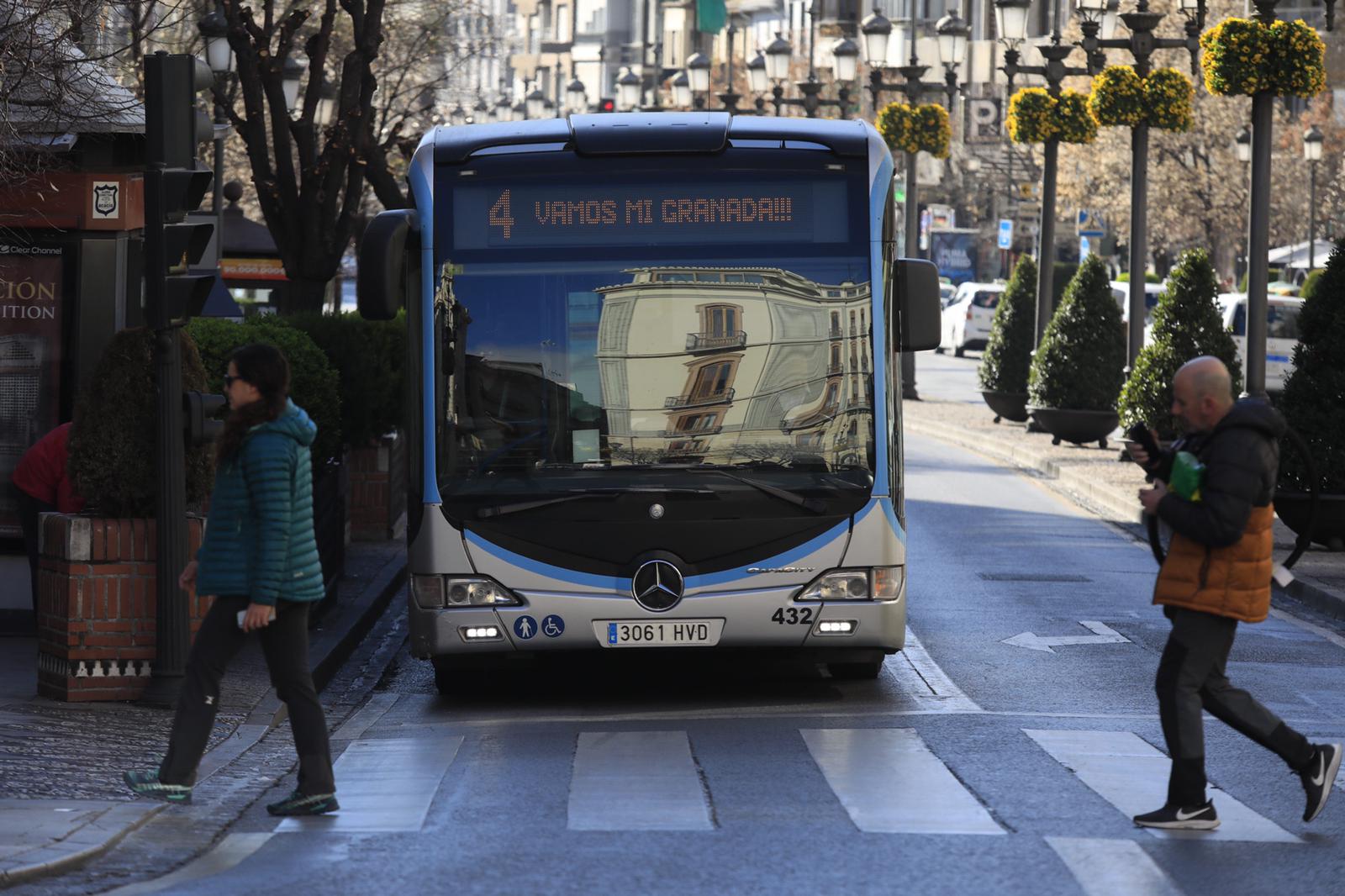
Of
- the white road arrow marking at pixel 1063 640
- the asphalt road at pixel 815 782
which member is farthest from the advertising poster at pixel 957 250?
the white road arrow marking at pixel 1063 640

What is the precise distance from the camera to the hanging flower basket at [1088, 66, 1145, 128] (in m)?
27.4

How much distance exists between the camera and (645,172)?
10938 millimetres

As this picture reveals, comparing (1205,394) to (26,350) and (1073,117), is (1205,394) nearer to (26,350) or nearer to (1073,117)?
(26,350)

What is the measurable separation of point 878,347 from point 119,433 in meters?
3.55

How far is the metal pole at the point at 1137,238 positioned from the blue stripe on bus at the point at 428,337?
57.7 feet

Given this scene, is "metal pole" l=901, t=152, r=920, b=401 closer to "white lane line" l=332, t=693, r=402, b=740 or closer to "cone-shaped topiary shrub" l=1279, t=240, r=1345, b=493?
A: "cone-shaped topiary shrub" l=1279, t=240, r=1345, b=493

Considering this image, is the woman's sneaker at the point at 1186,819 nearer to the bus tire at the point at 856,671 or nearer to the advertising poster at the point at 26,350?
the bus tire at the point at 856,671

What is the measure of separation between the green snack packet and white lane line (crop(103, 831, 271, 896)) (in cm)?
327

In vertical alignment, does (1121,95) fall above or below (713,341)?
Result: above

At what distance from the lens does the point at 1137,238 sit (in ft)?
89.8

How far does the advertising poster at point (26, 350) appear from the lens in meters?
13.1

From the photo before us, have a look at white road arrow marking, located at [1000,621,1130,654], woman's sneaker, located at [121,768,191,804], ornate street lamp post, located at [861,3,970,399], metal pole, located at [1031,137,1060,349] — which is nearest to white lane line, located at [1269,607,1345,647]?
white road arrow marking, located at [1000,621,1130,654]

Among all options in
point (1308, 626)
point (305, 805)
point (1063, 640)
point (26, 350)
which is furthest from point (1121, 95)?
point (305, 805)

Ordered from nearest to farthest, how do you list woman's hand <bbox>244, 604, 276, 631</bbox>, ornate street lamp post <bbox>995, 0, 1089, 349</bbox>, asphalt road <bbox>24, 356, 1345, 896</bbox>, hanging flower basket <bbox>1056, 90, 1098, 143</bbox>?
asphalt road <bbox>24, 356, 1345, 896</bbox>, woman's hand <bbox>244, 604, 276, 631</bbox>, ornate street lamp post <bbox>995, 0, 1089, 349</bbox>, hanging flower basket <bbox>1056, 90, 1098, 143</bbox>
